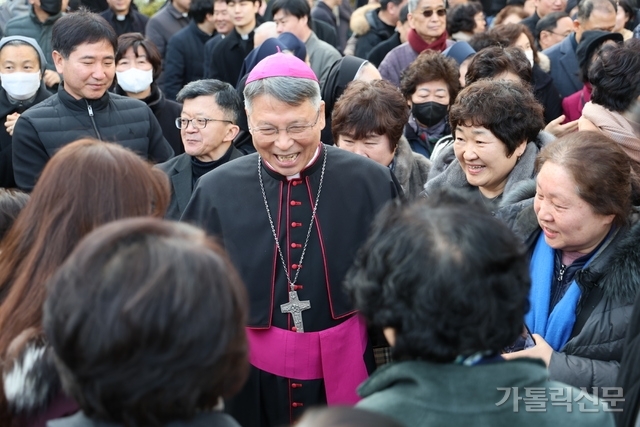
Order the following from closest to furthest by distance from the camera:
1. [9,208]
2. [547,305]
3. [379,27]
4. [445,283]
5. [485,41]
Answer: [445,283] < [9,208] < [547,305] < [485,41] < [379,27]

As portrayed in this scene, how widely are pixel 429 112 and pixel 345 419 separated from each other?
187 inches

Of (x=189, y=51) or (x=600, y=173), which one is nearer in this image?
(x=600, y=173)

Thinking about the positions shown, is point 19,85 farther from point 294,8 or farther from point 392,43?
point 392,43

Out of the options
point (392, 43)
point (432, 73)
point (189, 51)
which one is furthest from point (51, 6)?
point (432, 73)

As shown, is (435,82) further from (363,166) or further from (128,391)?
(128,391)

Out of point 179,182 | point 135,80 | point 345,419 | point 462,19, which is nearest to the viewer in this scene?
point 345,419

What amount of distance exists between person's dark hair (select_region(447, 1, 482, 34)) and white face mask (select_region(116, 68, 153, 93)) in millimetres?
3760

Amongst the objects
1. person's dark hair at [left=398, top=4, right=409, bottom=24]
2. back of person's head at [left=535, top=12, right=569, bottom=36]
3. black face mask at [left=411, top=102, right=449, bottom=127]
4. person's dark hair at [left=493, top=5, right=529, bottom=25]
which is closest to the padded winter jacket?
black face mask at [left=411, top=102, right=449, bottom=127]

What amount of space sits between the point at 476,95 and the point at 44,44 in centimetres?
513

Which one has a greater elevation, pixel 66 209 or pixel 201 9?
pixel 66 209

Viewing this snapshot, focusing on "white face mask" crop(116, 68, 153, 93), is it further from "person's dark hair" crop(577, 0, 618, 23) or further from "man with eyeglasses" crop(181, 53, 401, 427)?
"person's dark hair" crop(577, 0, 618, 23)

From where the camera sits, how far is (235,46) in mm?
8523

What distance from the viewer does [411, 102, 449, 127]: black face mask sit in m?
6.16

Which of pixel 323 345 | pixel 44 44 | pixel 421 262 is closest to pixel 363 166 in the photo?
pixel 323 345
